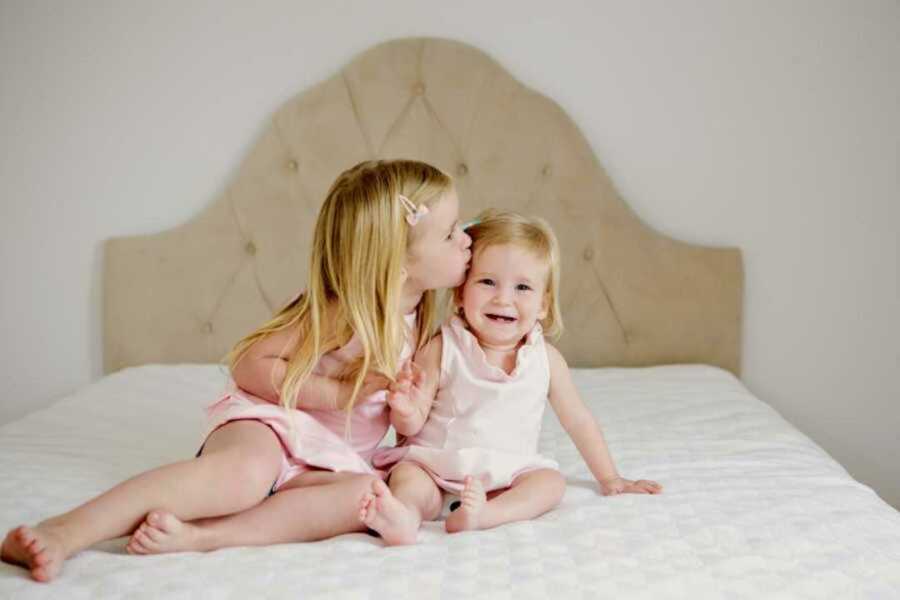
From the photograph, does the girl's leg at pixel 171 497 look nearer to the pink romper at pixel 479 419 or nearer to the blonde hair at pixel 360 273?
the blonde hair at pixel 360 273

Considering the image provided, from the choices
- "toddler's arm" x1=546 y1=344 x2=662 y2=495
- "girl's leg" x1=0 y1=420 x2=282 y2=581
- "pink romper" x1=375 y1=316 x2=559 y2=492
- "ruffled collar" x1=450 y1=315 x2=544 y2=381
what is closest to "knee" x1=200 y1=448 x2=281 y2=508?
"girl's leg" x1=0 y1=420 x2=282 y2=581

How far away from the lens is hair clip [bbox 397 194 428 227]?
1.43 meters

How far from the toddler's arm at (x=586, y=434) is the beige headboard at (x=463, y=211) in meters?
0.88

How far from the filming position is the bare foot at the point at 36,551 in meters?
1.05

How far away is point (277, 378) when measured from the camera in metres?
1.42

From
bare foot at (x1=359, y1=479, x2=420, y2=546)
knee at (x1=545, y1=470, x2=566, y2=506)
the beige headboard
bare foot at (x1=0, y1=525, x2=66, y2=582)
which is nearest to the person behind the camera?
bare foot at (x1=0, y1=525, x2=66, y2=582)

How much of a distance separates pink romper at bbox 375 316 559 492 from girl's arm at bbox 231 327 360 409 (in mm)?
106

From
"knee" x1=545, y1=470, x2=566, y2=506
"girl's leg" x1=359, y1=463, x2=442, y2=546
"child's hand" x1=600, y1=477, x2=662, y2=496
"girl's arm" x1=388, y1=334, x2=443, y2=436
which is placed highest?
"girl's arm" x1=388, y1=334, x2=443, y2=436

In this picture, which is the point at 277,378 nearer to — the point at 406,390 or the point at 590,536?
the point at 406,390

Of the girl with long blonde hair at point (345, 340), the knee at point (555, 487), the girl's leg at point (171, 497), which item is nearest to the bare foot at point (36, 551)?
the girl's leg at point (171, 497)

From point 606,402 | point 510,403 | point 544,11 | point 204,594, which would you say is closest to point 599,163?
point 544,11

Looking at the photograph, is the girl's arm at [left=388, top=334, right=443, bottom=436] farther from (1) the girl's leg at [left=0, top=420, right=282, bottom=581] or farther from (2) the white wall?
(2) the white wall

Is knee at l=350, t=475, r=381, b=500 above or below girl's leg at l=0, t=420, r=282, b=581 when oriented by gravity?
below

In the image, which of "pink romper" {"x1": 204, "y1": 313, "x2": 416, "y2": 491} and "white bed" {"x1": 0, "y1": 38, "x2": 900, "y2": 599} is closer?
"white bed" {"x1": 0, "y1": 38, "x2": 900, "y2": 599}
